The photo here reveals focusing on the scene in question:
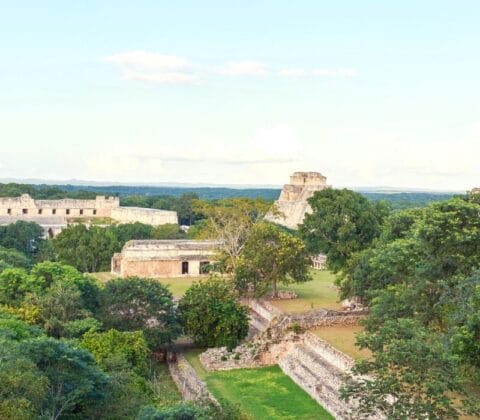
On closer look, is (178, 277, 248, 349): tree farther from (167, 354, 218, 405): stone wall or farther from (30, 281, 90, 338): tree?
(30, 281, 90, 338): tree

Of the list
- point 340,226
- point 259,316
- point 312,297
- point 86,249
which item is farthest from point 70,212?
point 340,226

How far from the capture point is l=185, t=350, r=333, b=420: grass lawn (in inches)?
654

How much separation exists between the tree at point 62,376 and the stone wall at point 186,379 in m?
4.76

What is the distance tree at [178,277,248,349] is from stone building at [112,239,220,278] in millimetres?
10986

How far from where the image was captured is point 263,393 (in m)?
18.4

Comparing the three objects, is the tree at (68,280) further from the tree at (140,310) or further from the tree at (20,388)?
the tree at (20,388)

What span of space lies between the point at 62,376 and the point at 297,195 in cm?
4872

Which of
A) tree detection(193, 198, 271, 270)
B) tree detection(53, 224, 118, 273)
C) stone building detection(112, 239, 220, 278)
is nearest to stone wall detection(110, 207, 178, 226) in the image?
tree detection(53, 224, 118, 273)

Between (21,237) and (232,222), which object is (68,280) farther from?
(21,237)

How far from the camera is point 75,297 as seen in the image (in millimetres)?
21422

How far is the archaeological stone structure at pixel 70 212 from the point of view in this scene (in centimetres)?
6222

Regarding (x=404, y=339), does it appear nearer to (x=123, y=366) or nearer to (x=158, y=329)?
(x=123, y=366)

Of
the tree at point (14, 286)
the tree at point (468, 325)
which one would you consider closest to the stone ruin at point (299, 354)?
the tree at point (468, 325)

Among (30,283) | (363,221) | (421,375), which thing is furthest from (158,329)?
(421,375)
